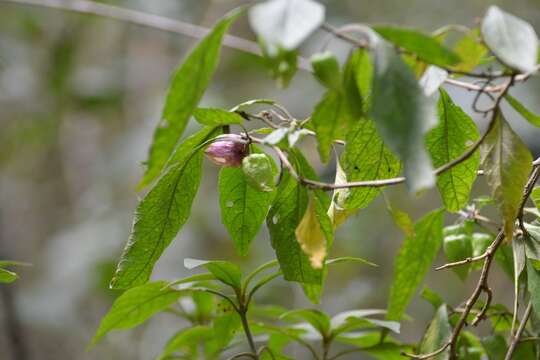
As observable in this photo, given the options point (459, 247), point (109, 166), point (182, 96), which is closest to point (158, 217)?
point (182, 96)

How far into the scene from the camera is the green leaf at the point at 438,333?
79 cm

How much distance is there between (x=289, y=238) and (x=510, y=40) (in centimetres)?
23

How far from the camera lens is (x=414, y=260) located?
2.82 feet

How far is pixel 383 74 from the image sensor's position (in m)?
0.49

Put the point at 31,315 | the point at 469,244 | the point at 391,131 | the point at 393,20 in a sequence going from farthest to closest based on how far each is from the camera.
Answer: the point at 393,20, the point at 31,315, the point at 469,244, the point at 391,131

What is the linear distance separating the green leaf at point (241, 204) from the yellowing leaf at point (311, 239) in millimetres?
135

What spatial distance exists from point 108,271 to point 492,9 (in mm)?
2099

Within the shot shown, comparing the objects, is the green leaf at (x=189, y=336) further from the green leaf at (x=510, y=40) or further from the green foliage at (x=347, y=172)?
the green leaf at (x=510, y=40)

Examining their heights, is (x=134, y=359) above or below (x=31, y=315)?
below

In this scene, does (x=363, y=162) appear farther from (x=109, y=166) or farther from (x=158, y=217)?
(x=109, y=166)

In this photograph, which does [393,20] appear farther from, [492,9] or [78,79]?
[492,9]

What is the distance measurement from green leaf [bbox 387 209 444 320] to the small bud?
268mm

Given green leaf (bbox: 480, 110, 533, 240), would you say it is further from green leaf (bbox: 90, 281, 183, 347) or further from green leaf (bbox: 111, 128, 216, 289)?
green leaf (bbox: 90, 281, 183, 347)

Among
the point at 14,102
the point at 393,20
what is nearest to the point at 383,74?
the point at 393,20
